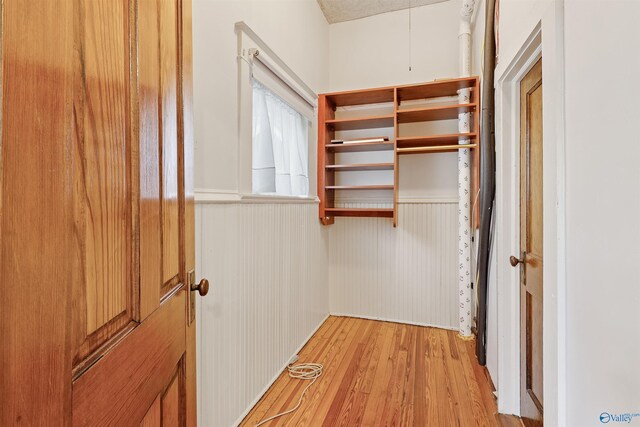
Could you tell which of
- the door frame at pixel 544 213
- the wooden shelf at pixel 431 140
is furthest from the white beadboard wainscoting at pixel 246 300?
the door frame at pixel 544 213

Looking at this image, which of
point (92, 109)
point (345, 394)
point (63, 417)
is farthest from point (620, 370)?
point (345, 394)

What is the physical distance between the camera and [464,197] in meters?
2.72

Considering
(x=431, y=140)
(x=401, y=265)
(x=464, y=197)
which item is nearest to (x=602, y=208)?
(x=464, y=197)

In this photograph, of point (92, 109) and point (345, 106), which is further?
point (345, 106)

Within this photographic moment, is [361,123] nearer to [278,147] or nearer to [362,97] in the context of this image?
[362,97]

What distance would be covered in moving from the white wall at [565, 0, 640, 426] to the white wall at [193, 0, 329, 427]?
1.38 m

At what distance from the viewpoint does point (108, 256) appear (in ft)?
1.61

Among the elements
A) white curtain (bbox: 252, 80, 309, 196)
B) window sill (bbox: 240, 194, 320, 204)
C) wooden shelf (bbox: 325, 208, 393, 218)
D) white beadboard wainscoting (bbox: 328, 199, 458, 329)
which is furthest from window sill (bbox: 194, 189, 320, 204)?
white beadboard wainscoting (bbox: 328, 199, 458, 329)

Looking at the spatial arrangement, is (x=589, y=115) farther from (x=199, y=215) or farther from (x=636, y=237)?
(x=199, y=215)

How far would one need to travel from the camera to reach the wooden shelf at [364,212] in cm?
293

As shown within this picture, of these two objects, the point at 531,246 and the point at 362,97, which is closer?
the point at 531,246

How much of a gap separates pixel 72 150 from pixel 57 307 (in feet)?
0.64

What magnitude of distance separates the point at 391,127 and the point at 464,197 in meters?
0.98

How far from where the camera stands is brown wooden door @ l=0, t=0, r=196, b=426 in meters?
0.31
